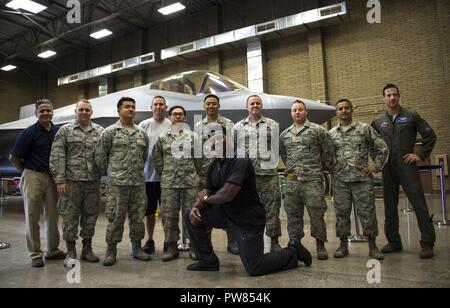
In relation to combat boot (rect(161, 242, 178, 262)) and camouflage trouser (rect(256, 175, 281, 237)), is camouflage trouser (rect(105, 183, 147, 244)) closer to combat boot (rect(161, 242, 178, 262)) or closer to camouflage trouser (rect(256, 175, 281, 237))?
combat boot (rect(161, 242, 178, 262))

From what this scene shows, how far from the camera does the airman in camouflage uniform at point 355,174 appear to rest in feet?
12.3

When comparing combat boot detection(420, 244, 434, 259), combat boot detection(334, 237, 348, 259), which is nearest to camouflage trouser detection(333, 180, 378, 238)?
combat boot detection(334, 237, 348, 259)

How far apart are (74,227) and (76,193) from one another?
39cm

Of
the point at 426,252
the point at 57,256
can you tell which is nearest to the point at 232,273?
the point at 426,252

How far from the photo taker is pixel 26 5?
14336mm

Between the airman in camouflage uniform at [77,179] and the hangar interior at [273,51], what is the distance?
575 millimetres

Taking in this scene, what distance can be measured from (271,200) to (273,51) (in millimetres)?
12305

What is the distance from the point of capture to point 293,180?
385 centimetres

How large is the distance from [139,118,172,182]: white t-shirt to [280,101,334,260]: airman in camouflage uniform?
1.70m

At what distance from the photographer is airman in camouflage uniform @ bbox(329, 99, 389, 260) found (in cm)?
374

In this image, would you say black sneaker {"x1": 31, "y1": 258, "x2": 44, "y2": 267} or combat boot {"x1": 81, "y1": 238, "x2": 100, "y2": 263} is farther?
combat boot {"x1": 81, "y1": 238, "x2": 100, "y2": 263}

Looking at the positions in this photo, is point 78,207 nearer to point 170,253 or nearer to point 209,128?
point 170,253

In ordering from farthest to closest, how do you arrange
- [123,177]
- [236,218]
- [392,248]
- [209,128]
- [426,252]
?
[209,128] < [392,248] < [123,177] < [426,252] < [236,218]
